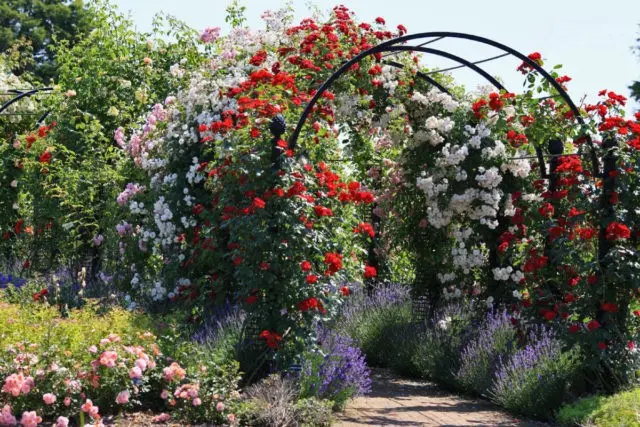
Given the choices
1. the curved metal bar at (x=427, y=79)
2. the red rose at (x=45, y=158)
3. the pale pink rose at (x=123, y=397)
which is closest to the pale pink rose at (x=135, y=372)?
the pale pink rose at (x=123, y=397)

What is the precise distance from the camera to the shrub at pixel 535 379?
614 centimetres

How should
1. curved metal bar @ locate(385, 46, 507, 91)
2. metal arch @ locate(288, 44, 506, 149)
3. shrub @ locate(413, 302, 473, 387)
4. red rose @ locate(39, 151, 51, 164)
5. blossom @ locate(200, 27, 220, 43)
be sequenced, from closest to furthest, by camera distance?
metal arch @ locate(288, 44, 506, 149) < shrub @ locate(413, 302, 473, 387) < curved metal bar @ locate(385, 46, 507, 91) < blossom @ locate(200, 27, 220, 43) < red rose @ locate(39, 151, 51, 164)

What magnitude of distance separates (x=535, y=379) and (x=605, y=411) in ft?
2.13

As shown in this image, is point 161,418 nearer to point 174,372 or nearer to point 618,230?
point 174,372

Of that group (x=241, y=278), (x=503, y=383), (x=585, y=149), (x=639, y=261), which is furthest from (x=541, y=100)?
(x=241, y=278)

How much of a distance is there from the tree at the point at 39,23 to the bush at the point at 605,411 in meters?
25.9

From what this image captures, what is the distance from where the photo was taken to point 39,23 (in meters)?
29.8

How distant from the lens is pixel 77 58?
1187 cm

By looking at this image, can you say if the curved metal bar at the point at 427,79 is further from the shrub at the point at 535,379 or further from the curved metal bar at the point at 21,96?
the curved metal bar at the point at 21,96

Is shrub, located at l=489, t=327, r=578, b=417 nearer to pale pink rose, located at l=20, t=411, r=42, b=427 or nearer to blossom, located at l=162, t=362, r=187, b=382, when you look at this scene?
blossom, located at l=162, t=362, r=187, b=382

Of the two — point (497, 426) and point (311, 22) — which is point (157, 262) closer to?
point (311, 22)

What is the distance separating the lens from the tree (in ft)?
95.0

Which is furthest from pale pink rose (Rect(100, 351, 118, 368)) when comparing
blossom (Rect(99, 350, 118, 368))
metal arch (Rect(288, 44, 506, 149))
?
metal arch (Rect(288, 44, 506, 149))

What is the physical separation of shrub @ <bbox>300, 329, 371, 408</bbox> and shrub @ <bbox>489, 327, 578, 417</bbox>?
107cm
